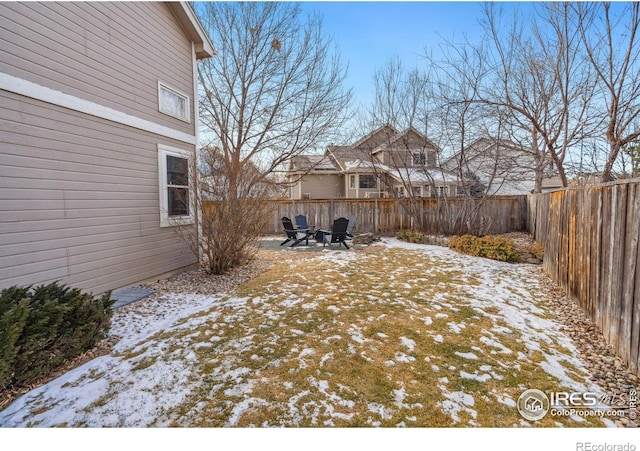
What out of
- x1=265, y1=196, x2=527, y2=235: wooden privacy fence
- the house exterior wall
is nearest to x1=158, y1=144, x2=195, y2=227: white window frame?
x1=265, y1=196, x2=527, y2=235: wooden privacy fence

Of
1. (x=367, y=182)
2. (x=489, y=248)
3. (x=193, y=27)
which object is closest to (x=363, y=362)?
(x=489, y=248)

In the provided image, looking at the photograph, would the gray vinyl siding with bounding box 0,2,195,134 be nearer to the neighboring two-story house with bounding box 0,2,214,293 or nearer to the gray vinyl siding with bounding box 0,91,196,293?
the neighboring two-story house with bounding box 0,2,214,293

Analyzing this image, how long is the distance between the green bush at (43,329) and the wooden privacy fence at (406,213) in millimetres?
7873

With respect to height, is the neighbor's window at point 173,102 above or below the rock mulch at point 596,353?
above

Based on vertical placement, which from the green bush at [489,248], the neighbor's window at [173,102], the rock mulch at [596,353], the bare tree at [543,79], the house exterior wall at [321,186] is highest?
the bare tree at [543,79]

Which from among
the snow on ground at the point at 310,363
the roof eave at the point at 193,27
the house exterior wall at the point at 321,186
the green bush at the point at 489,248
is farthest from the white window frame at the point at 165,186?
the house exterior wall at the point at 321,186

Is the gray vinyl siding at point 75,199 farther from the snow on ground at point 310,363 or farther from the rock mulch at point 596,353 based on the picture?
the rock mulch at point 596,353

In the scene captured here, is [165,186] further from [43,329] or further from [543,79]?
[543,79]

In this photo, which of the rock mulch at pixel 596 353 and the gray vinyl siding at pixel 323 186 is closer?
the rock mulch at pixel 596 353

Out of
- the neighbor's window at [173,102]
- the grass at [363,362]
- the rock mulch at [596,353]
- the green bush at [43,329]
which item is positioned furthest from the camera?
the neighbor's window at [173,102]

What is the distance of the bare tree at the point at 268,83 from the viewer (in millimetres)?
11383

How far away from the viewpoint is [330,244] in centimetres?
1007

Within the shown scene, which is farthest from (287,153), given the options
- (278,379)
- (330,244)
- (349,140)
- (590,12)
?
(278,379)

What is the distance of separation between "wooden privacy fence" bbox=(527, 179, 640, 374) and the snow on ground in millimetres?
451
